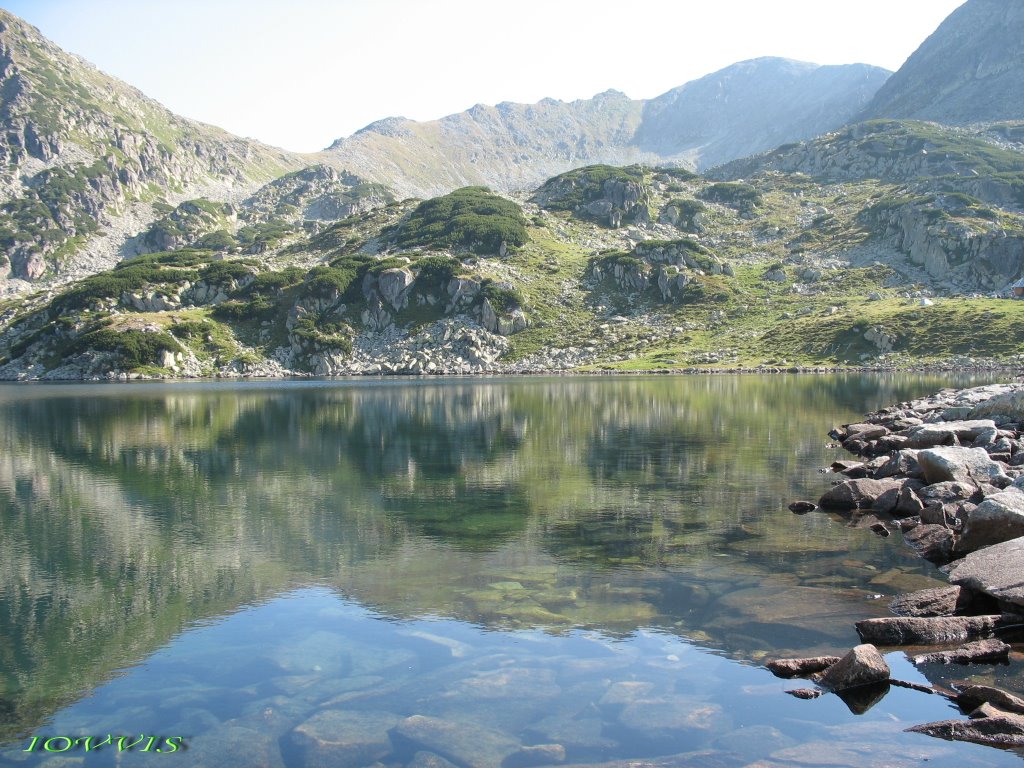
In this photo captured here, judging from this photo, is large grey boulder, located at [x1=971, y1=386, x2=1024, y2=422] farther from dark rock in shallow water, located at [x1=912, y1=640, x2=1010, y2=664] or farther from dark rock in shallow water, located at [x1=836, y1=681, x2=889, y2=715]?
dark rock in shallow water, located at [x1=836, y1=681, x2=889, y2=715]

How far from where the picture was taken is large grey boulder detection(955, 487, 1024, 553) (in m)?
21.6

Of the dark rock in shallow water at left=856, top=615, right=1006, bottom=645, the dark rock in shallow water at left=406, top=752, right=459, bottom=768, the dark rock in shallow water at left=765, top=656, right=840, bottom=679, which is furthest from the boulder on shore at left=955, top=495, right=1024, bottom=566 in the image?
the dark rock in shallow water at left=406, top=752, right=459, bottom=768

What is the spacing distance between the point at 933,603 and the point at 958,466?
14.7 meters

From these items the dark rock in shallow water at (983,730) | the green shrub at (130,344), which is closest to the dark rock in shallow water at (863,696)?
the dark rock in shallow water at (983,730)

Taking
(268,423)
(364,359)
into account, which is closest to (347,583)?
(268,423)

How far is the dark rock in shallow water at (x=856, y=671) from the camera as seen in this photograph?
566 inches

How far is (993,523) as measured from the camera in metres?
21.9

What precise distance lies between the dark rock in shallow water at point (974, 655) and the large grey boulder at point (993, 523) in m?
6.96

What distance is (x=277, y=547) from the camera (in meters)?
26.3

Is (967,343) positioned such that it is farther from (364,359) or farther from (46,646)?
(46,646)

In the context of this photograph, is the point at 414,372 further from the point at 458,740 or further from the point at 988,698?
the point at 988,698

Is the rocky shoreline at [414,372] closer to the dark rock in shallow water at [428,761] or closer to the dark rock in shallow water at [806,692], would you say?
the dark rock in shallow water at [806,692]

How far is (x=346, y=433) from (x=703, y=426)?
31389mm

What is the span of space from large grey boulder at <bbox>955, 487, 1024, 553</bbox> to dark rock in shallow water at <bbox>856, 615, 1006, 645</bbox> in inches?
230
